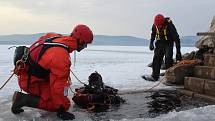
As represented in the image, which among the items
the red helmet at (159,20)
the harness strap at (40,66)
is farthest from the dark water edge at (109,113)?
the red helmet at (159,20)

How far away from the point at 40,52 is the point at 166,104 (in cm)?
275

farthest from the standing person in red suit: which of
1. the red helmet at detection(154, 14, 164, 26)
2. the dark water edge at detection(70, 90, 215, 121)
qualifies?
the red helmet at detection(154, 14, 164, 26)

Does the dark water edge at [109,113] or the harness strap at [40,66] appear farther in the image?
the dark water edge at [109,113]

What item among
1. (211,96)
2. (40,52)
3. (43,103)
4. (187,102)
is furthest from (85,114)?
(211,96)

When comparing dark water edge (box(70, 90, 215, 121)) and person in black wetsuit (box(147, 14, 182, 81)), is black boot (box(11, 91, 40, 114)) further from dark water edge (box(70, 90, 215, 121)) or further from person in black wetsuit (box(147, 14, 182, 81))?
person in black wetsuit (box(147, 14, 182, 81))

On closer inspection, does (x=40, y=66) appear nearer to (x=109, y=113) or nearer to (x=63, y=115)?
(x=63, y=115)

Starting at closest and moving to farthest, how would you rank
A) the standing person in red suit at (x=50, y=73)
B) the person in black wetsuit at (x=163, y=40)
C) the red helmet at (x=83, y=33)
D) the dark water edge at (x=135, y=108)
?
the standing person in red suit at (x=50, y=73)
the red helmet at (x=83, y=33)
the dark water edge at (x=135, y=108)
the person in black wetsuit at (x=163, y=40)

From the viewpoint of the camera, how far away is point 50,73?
528 centimetres

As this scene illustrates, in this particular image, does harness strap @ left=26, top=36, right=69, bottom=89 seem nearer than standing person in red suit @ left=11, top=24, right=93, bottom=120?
No

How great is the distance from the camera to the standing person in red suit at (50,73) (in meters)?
5.19

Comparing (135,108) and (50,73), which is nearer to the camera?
(50,73)

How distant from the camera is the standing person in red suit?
204 inches

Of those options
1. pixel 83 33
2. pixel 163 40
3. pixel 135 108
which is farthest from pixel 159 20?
pixel 83 33

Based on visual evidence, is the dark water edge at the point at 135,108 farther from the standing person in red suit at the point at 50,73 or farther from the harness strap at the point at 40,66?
the harness strap at the point at 40,66
